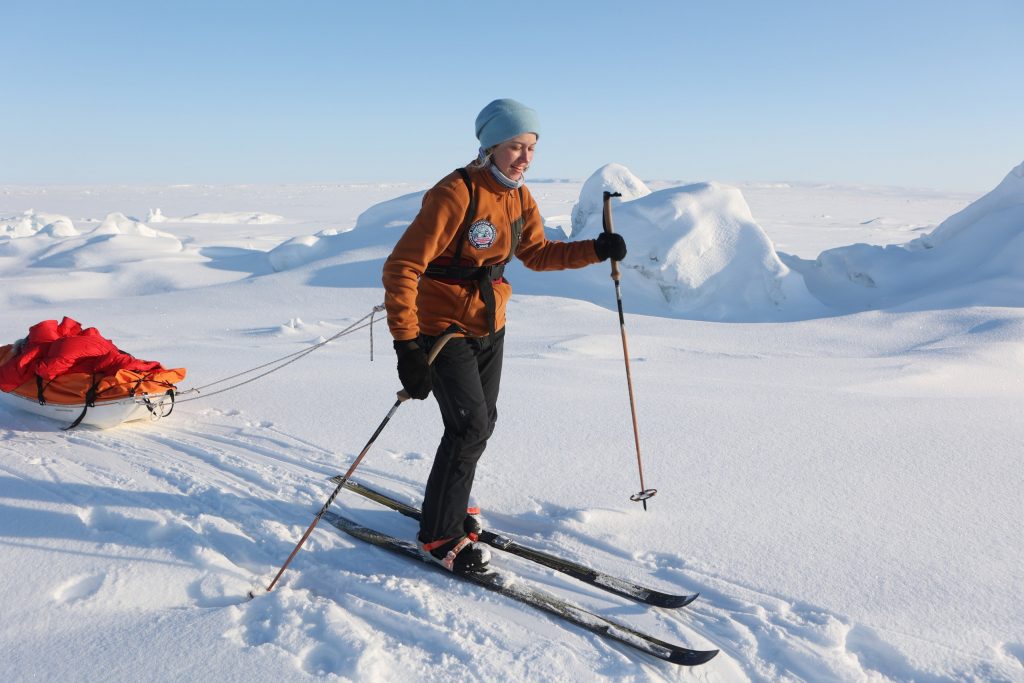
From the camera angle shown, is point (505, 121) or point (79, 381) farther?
point (79, 381)

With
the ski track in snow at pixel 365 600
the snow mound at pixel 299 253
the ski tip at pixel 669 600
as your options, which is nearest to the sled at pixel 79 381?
the ski track in snow at pixel 365 600

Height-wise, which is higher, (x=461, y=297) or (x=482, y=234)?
(x=482, y=234)

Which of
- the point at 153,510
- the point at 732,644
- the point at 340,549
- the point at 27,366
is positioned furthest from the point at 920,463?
the point at 27,366

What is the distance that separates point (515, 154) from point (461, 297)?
57 cm

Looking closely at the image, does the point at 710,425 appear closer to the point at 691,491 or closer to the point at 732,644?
the point at 691,491

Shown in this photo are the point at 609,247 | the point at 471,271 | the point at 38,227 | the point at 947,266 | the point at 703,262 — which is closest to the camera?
the point at 471,271

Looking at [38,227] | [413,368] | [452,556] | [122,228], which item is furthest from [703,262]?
[38,227]

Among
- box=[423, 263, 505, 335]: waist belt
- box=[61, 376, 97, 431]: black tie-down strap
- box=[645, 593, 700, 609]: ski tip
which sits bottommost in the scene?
box=[645, 593, 700, 609]: ski tip

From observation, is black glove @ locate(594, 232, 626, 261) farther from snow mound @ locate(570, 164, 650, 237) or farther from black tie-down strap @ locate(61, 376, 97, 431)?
snow mound @ locate(570, 164, 650, 237)

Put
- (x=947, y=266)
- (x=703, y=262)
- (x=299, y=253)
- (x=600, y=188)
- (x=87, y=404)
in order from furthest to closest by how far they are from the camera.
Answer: (x=600, y=188) → (x=299, y=253) → (x=703, y=262) → (x=947, y=266) → (x=87, y=404)

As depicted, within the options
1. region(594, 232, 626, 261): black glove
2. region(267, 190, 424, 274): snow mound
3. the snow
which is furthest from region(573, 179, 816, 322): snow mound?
region(594, 232, 626, 261): black glove

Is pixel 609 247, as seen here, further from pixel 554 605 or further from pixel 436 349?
pixel 554 605

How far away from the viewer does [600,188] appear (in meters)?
15.8

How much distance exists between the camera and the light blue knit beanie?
243 cm
